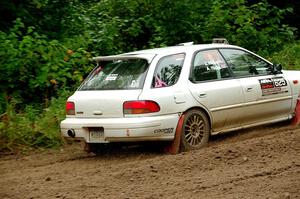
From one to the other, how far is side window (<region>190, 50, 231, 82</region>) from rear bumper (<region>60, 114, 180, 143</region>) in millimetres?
878

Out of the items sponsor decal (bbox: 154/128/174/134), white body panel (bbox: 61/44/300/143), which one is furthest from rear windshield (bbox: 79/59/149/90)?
sponsor decal (bbox: 154/128/174/134)

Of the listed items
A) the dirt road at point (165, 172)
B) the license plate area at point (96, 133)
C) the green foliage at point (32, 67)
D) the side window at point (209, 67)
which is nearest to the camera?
the dirt road at point (165, 172)

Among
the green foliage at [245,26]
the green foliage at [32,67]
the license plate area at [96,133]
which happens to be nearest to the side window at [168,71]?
the license plate area at [96,133]

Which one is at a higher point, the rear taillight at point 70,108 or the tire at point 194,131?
the rear taillight at point 70,108

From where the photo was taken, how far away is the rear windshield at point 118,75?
8.80 meters

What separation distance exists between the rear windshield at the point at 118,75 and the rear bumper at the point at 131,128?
53 centimetres

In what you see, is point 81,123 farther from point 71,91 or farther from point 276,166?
point 71,91

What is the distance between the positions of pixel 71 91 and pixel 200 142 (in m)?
4.03

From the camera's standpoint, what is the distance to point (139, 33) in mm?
15906

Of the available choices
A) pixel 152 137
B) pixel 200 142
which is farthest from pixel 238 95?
pixel 152 137

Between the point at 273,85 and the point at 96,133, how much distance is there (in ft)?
10.4

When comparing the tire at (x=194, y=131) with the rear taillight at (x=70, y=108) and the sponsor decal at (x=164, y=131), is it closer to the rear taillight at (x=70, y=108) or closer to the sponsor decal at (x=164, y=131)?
the sponsor decal at (x=164, y=131)

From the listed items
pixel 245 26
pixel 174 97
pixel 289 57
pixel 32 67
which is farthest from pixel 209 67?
pixel 289 57

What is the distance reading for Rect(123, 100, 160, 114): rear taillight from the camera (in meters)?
8.45
